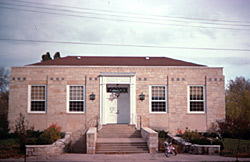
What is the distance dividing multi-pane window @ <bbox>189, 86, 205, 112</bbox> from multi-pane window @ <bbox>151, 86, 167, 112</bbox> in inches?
75.5

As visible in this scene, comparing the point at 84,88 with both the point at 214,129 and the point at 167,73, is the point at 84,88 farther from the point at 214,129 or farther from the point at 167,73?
the point at 214,129

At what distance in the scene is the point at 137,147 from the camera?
1403cm

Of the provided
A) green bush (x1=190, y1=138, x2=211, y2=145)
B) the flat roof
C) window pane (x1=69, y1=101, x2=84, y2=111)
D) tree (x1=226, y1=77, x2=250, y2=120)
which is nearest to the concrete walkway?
green bush (x1=190, y1=138, x2=211, y2=145)

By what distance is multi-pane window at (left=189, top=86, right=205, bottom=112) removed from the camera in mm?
19094

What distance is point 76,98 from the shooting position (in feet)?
61.9

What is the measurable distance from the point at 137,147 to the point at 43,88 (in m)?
8.78

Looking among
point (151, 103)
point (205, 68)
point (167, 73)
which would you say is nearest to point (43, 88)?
point (151, 103)

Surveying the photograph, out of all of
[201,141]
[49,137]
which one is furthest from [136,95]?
[49,137]

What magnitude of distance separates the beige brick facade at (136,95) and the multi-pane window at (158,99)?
1.05 ft

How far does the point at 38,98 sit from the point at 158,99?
8693mm

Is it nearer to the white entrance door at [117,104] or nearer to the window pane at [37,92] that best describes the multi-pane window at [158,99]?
the white entrance door at [117,104]

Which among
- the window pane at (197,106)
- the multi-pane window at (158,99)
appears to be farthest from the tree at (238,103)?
the multi-pane window at (158,99)

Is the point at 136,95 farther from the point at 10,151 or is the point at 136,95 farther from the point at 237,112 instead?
the point at 237,112

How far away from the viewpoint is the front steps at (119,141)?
13.7 meters
